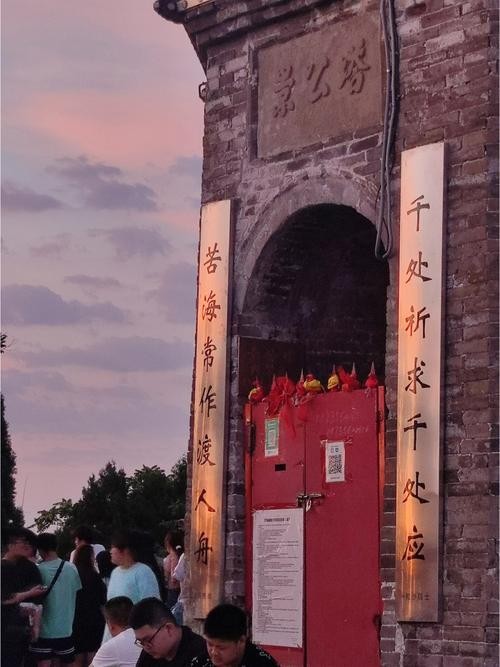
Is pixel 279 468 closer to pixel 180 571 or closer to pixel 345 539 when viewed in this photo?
pixel 345 539

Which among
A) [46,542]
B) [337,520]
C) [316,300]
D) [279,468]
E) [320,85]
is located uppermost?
[320,85]

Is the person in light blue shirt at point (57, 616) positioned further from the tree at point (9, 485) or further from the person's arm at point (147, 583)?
the tree at point (9, 485)

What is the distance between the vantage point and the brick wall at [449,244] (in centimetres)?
1015

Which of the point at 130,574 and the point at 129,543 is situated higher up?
the point at 129,543

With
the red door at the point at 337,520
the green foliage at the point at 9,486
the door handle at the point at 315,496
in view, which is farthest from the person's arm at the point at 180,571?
the green foliage at the point at 9,486

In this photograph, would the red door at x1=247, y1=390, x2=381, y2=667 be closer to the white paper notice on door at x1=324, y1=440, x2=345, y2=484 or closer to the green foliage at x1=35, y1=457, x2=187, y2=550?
the white paper notice on door at x1=324, y1=440, x2=345, y2=484

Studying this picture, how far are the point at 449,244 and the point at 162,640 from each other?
3958 millimetres

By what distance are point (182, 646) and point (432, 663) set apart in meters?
2.80

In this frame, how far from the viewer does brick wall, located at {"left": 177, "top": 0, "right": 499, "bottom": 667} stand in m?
10.1

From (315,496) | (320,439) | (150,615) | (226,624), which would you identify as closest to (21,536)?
(315,496)

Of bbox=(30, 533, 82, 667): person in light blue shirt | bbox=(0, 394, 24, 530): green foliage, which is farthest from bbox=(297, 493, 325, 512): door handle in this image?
bbox=(0, 394, 24, 530): green foliage

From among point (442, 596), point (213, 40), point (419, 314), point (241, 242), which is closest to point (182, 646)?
point (442, 596)

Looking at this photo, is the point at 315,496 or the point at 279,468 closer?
the point at 315,496

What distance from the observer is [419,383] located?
10586mm
